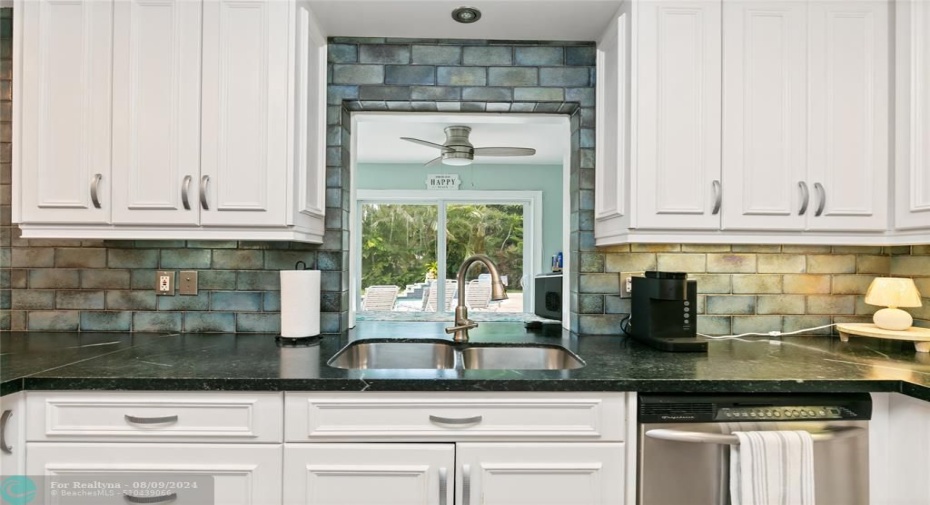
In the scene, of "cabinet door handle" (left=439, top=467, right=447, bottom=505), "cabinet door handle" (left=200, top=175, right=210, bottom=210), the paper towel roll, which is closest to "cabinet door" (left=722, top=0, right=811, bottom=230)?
"cabinet door handle" (left=439, top=467, right=447, bottom=505)

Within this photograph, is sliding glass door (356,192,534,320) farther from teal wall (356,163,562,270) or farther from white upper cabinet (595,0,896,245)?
white upper cabinet (595,0,896,245)

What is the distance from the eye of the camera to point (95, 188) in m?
1.64

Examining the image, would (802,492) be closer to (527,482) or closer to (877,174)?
(527,482)

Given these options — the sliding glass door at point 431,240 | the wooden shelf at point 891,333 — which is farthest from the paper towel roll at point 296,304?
the sliding glass door at point 431,240

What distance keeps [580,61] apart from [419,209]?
13.2 feet

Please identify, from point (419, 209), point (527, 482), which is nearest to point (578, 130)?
point (527, 482)

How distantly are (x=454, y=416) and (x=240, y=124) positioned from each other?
126cm

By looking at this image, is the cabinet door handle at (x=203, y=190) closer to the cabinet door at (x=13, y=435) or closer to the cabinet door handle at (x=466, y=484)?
the cabinet door at (x=13, y=435)

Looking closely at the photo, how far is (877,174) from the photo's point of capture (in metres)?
1.69

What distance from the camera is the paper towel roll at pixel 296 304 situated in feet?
5.96

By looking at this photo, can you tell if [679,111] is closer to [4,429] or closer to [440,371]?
[440,371]

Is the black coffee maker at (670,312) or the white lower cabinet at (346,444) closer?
the white lower cabinet at (346,444)

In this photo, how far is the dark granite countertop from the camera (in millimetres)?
1319

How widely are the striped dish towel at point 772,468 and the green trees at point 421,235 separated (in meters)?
4.62
